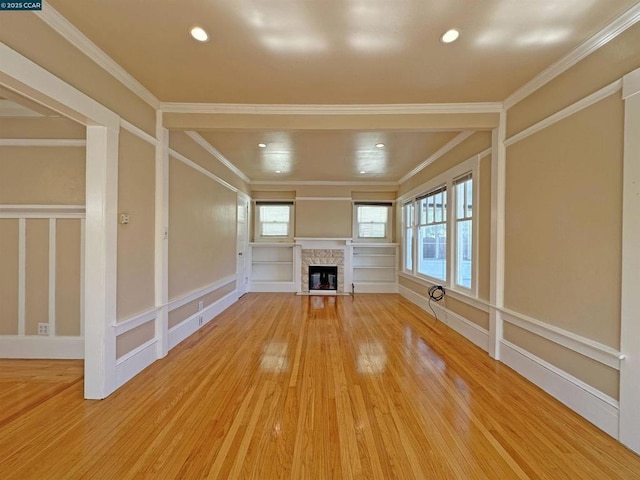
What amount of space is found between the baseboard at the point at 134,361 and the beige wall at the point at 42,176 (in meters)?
1.59

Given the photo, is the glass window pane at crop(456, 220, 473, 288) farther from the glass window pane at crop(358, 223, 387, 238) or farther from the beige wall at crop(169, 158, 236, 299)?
the beige wall at crop(169, 158, 236, 299)

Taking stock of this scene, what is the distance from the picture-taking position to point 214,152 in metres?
4.44

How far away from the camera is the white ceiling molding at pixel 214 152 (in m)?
3.75

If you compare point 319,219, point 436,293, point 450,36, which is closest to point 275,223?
point 319,219

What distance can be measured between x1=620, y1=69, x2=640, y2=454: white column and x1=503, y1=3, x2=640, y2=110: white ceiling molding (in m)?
0.35

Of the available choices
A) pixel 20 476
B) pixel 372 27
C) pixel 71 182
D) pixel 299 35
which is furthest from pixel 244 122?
pixel 20 476

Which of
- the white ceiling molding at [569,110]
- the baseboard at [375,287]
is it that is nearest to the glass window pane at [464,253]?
the white ceiling molding at [569,110]

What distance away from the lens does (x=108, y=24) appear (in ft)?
6.17

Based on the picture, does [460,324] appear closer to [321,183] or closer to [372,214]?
[372,214]

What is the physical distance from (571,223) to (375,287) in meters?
4.94

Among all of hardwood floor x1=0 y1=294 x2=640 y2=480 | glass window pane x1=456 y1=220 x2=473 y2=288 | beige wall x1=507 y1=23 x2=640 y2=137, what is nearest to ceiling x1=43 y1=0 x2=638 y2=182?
beige wall x1=507 y1=23 x2=640 y2=137

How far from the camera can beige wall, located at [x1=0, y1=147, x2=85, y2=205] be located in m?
2.83

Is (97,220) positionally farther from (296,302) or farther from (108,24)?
(296,302)

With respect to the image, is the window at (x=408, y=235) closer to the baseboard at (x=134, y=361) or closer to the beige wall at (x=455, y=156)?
the beige wall at (x=455, y=156)
